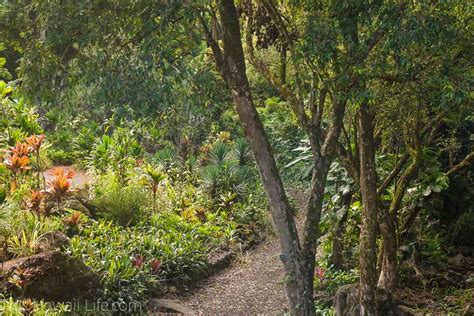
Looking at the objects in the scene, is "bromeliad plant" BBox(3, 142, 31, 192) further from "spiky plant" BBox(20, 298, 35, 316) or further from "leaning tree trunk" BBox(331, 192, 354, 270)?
"leaning tree trunk" BBox(331, 192, 354, 270)

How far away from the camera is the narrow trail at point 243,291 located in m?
8.07

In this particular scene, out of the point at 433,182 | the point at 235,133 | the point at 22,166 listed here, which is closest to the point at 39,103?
the point at 22,166

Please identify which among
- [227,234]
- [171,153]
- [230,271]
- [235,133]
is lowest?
[230,271]

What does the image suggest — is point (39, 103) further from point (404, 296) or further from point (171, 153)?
point (171, 153)

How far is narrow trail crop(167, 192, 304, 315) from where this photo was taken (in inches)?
318

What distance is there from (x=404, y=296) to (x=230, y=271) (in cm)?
308

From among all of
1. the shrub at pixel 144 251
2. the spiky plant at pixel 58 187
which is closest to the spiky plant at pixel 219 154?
the shrub at pixel 144 251

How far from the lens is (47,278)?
6.72m

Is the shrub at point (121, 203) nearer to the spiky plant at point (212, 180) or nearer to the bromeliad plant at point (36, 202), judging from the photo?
the bromeliad plant at point (36, 202)

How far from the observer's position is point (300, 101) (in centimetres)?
650

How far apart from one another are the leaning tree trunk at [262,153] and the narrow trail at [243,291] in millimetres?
1961

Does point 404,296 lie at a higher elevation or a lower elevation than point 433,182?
lower

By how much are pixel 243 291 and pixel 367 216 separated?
9.57 ft

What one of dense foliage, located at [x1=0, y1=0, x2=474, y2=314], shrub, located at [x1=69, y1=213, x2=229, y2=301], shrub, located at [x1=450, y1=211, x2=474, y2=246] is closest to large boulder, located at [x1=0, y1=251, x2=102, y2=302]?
dense foliage, located at [x1=0, y1=0, x2=474, y2=314]
